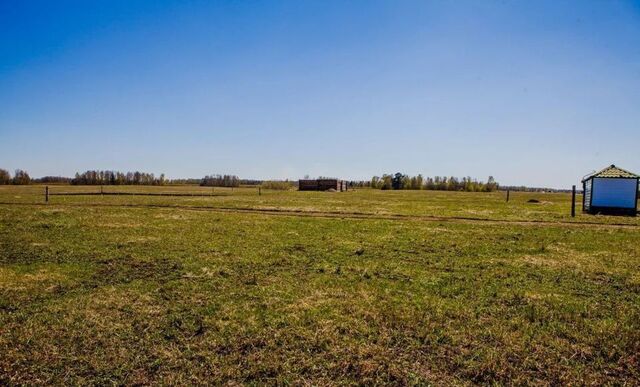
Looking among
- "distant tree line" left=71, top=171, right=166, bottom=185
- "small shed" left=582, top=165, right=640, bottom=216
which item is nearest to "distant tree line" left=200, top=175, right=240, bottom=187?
"distant tree line" left=71, top=171, right=166, bottom=185

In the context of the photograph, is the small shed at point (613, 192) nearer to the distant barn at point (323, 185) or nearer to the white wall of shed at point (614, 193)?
the white wall of shed at point (614, 193)

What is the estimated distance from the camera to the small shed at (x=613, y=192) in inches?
1374

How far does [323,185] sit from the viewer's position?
10394 centimetres

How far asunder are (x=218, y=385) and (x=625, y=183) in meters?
42.8

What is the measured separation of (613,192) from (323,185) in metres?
73.5

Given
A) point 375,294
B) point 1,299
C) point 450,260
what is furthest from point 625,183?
point 1,299

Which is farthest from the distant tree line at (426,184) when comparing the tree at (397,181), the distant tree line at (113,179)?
the distant tree line at (113,179)

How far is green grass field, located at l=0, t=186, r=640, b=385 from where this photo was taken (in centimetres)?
546

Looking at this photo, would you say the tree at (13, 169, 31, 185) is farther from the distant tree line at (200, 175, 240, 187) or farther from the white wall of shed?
the white wall of shed

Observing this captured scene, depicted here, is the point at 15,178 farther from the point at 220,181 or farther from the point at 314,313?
the point at 314,313

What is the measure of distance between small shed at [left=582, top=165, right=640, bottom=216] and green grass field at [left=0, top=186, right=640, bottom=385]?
2444 cm

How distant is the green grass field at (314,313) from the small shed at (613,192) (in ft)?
80.2

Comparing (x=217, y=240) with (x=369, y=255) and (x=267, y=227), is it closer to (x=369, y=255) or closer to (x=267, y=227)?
(x=267, y=227)

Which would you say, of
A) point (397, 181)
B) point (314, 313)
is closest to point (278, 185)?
point (397, 181)
